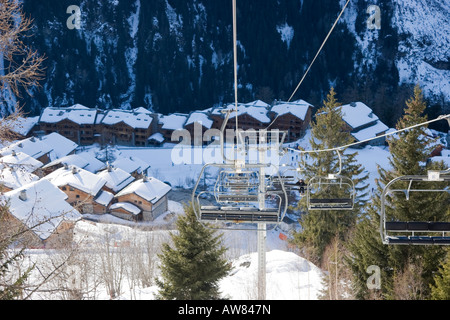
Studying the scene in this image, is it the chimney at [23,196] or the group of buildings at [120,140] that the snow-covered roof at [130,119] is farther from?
the chimney at [23,196]

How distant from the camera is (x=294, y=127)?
4122 centimetres

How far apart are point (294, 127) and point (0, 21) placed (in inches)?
1473

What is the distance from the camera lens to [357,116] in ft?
128

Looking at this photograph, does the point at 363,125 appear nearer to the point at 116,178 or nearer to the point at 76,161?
the point at 116,178

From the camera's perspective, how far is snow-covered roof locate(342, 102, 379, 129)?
38000mm

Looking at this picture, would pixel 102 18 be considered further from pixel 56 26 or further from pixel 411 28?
pixel 411 28

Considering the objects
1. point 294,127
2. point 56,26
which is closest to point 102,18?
point 56,26

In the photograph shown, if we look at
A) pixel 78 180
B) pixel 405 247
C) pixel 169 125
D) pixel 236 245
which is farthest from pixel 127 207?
pixel 405 247

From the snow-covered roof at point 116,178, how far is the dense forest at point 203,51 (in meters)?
29.8

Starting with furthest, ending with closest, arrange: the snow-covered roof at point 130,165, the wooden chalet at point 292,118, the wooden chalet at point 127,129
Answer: the wooden chalet at point 127,129, the wooden chalet at point 292,118, the snow-covered roof at point 130,165

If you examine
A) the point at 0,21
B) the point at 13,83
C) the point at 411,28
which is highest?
the point at 411,28

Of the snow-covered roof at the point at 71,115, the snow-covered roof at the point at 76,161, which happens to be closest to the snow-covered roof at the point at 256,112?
the snow-covered roof at the point at 71,115

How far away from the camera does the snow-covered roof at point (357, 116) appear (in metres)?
38.0

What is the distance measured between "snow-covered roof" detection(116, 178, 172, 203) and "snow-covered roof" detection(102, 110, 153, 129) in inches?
625
